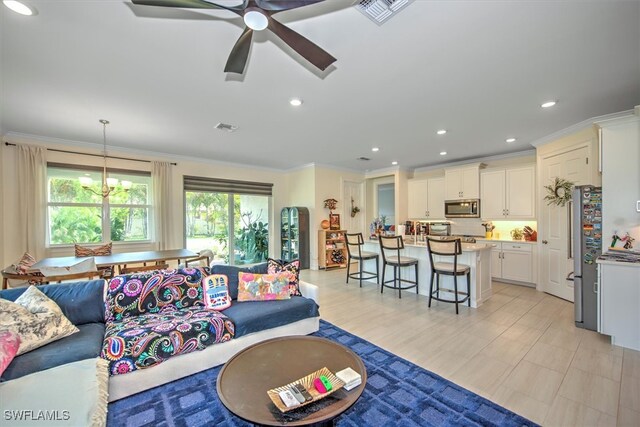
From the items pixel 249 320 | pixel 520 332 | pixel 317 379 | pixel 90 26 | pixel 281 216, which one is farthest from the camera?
pixel 281 216

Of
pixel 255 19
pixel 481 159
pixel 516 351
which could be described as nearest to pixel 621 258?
pixel 516 351

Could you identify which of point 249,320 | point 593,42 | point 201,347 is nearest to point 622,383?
point 593,42

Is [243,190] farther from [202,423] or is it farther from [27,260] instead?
[202,423]

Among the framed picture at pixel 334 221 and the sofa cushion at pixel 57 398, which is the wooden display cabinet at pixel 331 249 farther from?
the sofa cushion at pixel 57 398

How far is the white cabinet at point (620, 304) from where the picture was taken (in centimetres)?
259

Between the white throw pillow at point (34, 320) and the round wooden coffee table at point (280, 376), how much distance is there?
4.61ft

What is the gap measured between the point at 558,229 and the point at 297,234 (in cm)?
505

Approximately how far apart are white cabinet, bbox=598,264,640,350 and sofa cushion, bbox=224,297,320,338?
3003 millimetres

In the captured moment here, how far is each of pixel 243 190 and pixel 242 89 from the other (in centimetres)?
422

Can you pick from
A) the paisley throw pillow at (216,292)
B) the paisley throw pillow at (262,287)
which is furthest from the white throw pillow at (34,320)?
the paisley throw pillow at (262,287)

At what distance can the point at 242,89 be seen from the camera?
2793mm

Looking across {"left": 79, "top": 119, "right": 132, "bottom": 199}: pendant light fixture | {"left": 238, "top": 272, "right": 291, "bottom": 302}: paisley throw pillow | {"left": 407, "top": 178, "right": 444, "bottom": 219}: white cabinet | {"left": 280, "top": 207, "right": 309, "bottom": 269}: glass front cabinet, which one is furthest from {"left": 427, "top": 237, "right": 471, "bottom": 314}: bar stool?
{"left": 79, "top": 119, "right": 132, "bottom": 199}: pendant light fixture

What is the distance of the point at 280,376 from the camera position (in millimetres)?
1555

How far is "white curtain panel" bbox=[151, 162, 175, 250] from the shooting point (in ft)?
17.6
